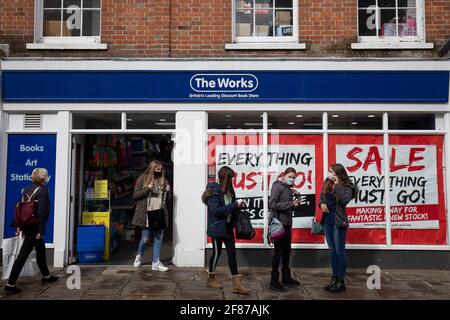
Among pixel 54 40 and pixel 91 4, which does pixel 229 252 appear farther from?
pixel 91 4

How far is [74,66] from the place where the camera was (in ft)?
25.5

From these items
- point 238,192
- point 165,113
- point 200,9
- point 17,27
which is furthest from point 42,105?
point 238,192

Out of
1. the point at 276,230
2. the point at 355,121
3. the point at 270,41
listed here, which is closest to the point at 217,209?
the point at 276,230

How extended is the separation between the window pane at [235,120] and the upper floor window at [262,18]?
1566 mm

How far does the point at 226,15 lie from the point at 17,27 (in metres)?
3.92

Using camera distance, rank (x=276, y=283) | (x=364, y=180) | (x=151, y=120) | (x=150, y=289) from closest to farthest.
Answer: (x=276, y=283) < (x=150, y=289) < (x=364, y=180) < (x=151, y=120)

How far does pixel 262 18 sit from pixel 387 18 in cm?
240

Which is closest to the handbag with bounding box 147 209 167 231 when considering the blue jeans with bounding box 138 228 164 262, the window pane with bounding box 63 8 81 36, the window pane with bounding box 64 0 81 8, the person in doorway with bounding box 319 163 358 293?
the blue jeans with bounding box 138 228 164 262

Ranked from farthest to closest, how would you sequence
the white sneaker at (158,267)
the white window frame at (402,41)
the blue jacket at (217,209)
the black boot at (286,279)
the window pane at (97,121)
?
1. the window pane at (97,121)
2. the white window frame at (402,41)
3. the white sneaker at (158,267)
4. the black boot at (286,279)
5. the blue jacket at (217,209)

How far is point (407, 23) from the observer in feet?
26.8

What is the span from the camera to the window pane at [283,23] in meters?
8.20

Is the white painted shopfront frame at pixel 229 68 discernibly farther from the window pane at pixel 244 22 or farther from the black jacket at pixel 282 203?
the black jacket at pixel 282 203

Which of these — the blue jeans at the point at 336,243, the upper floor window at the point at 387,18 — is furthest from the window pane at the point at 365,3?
the blue jeans at the point at 336,243

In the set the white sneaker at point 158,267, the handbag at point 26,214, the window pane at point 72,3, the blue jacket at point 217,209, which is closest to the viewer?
the blue jacket at point 217,209
